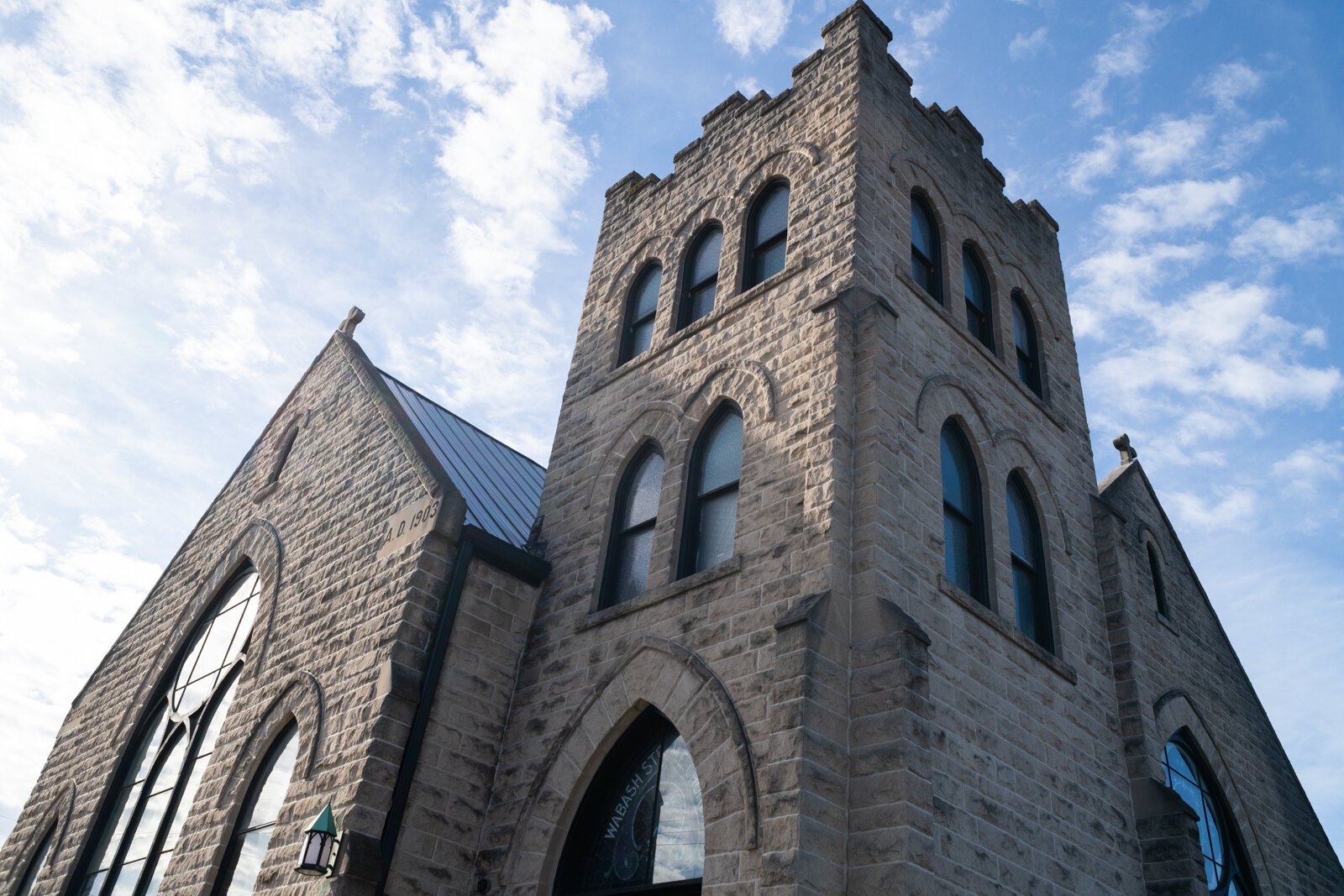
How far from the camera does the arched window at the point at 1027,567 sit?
10547 millimetres

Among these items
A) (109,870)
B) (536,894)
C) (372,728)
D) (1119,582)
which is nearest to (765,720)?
(536,894)

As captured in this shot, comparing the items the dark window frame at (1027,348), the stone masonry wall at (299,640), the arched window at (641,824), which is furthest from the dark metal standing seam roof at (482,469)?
the dark window frame at (1027,348)

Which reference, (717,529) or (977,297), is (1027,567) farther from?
(977,297)

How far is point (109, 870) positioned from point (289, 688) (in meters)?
3.91

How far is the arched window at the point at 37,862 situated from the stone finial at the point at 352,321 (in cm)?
819

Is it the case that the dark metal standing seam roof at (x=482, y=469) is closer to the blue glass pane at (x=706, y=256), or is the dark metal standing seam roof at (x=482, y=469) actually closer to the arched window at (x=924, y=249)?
the blue glass pane at (x=706, y=256)

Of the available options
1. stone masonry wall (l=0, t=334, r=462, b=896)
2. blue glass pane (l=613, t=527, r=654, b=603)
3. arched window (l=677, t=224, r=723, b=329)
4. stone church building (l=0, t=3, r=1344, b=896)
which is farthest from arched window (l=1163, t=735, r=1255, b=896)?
stone masonry wall (l=0, t=334, r=462, b=896)

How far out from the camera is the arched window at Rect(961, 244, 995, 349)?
1269 centimetres

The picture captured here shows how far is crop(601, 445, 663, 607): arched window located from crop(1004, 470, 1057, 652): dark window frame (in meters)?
3.54

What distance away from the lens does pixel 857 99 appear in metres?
11.9

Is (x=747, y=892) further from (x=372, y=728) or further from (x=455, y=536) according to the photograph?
(x=455, y=536)

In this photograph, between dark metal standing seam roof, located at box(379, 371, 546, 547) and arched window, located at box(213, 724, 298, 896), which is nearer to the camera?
arched window, located at box(213, 724, 298, 896)

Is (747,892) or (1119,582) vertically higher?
(1119,582)

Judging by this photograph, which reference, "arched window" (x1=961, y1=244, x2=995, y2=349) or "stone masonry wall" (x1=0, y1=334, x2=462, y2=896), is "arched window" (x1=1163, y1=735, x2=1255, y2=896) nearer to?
"arched window" (x1=961, y1=244, x2=995, y2=349)
